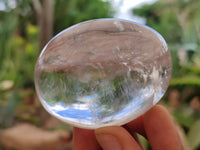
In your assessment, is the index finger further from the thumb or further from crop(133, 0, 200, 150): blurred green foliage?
crop(133, 0, 200, 150): blurred green foliage

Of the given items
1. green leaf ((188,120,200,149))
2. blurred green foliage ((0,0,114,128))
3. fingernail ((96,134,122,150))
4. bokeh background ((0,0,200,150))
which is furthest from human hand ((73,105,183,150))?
blurred green foliage ((0,0,114,128))

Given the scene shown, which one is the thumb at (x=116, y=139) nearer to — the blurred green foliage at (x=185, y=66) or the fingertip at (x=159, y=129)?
the fingertip at (x=159, y=129)

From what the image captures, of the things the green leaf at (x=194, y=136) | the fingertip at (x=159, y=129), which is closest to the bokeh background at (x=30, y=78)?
the green leaf at (x=194, y=136)

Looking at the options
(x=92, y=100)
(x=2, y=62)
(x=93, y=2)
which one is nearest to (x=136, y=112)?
(x=92, y=100)

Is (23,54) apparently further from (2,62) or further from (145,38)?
(145,38)

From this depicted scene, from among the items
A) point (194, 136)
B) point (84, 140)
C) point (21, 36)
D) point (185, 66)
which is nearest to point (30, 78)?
point (21, 36)

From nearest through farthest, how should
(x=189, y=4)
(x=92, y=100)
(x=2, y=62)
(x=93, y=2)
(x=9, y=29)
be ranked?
1. (x=92, y=100)
2. (x=9, y=29)
3. (x=2, y=62)
4. (x=189, y=4)
5. (x=93, y=2)
